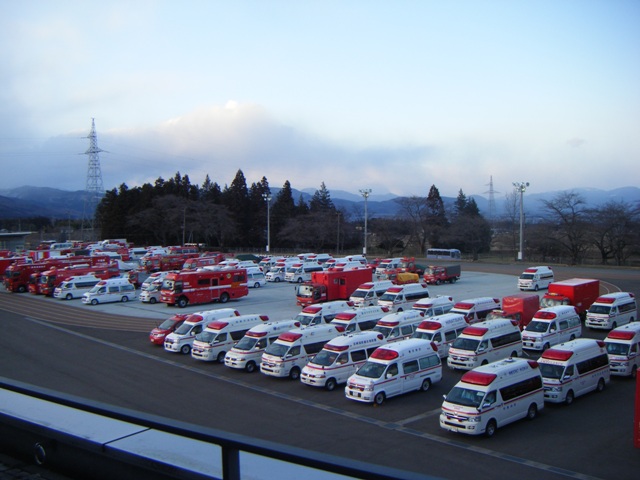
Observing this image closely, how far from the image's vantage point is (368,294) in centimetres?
3188

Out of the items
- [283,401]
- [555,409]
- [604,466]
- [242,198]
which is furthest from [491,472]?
[242,198]

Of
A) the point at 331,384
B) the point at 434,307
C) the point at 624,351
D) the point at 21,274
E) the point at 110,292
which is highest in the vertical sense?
the point at 21,274

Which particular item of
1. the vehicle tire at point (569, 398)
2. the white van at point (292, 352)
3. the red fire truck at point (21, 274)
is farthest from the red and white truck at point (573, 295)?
the red fire truck at point (21, 274)

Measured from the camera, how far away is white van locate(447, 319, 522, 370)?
60.3 feet

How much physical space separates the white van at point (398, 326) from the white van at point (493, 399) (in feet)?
24.3

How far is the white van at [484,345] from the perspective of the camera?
60.3ft

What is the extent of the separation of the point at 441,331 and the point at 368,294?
11.5 m

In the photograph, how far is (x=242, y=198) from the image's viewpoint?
86.6m

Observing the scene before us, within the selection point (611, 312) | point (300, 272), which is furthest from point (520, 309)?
point (300, 272)

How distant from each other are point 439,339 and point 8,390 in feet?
59.5

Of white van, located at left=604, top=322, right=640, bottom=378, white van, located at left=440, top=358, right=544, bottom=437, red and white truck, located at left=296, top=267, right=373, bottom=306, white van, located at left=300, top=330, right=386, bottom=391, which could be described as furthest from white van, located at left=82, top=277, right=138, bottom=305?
white van, located at left=604, top=322, right=640, bottom=378

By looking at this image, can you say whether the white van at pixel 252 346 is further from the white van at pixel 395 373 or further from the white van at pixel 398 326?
the white van at pixel 395 373

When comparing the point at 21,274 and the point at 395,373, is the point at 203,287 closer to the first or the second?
the point at 21,274

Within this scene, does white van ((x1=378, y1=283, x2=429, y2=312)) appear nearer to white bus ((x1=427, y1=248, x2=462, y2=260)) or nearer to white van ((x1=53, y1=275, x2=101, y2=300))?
white van ((x1=53, y1=275, x2=101, y2=300))
